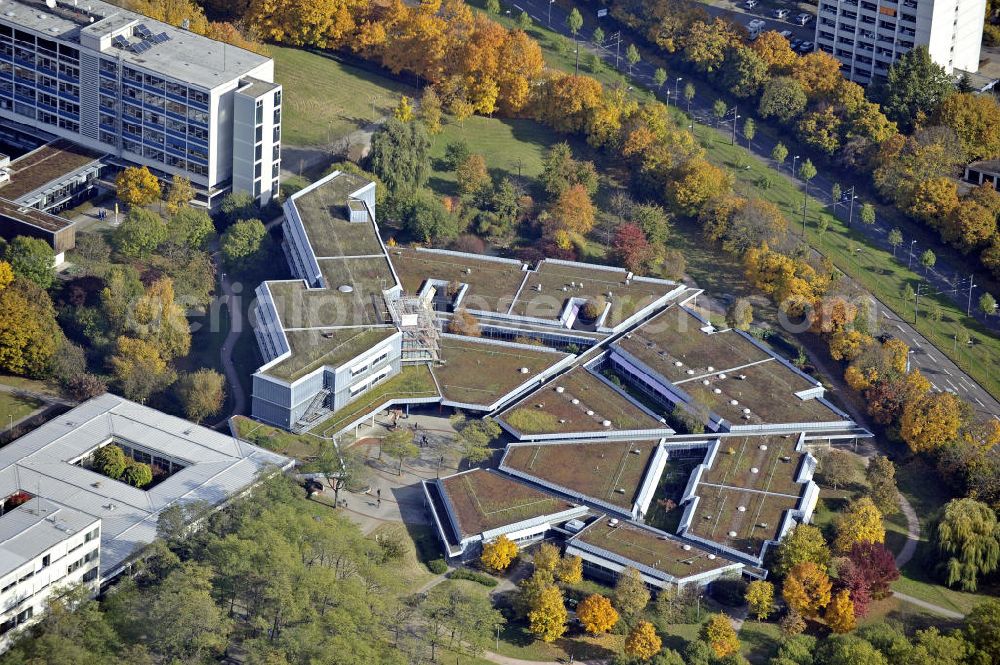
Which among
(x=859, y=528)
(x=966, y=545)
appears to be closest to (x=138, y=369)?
(x=859, y=528)

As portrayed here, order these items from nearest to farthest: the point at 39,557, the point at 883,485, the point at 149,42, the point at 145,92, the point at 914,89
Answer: the point at 39,557 → the point at 883,485 → the point at 145,92 → the point at 149,42 → the point at 914,89

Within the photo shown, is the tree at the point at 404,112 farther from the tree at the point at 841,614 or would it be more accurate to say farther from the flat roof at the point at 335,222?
the tree at the point at 841,614

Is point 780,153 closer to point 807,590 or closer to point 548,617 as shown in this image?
point 807,590

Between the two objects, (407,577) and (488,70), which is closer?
(407,577)

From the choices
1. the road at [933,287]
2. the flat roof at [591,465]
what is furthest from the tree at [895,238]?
the flat roof at [591,465]

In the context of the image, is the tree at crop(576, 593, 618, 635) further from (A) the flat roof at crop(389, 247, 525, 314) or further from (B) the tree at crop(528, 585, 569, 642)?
(A) the flat roof at crop(389, 247, 525, 314)

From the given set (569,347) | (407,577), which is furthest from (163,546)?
(569,347)

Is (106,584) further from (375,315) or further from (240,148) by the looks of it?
(240,148)
